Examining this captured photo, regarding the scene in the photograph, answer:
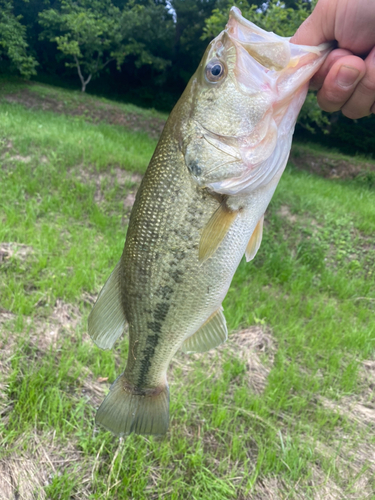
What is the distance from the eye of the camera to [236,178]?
1.32 m

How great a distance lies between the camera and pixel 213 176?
4.32ft

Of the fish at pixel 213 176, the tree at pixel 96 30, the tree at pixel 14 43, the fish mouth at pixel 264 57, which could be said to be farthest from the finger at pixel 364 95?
the tree at pixel 96 30

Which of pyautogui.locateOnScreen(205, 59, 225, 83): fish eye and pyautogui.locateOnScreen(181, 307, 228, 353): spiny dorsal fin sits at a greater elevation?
pyautogui.locateOnScreen(205, 59, 225, 83): fish eye

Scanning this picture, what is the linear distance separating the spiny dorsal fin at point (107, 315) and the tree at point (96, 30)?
59.7 ft

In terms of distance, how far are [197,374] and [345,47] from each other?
7.87 ft

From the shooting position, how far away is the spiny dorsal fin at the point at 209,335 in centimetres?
156

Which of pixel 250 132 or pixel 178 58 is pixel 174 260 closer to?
pixel 250 132

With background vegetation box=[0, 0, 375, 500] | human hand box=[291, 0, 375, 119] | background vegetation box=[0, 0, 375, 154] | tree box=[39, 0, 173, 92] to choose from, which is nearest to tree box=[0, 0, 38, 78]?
background vegetation box=[0, 0, 375, 154]

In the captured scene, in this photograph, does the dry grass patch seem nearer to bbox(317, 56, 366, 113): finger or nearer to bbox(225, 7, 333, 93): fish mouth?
bbox(225, 7, 333, 93): fish mouth

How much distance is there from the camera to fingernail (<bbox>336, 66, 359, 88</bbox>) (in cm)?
142

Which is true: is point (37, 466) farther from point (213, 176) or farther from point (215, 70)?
point (215, 70)

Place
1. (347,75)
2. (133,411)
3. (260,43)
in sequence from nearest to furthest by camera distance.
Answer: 1. (260,43)
2. (347,75)
3. (133,411)

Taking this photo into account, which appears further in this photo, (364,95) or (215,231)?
(364,95)

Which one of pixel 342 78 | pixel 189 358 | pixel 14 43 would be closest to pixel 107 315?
pixel 342 78
